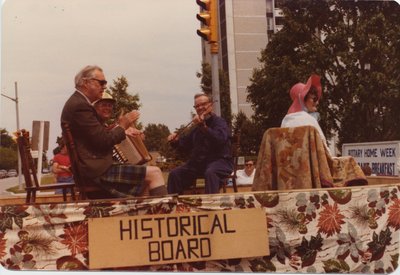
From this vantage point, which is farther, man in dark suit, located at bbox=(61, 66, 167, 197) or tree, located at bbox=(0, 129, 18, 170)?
man in dark suit, located at bbox=(61, 66, 167, 197)

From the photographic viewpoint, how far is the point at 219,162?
139 inches

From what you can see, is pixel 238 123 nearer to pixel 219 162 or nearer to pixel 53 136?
pixel 219 162

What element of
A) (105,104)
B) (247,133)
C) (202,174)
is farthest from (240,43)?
(105,104)

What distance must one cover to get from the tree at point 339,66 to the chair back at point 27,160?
5.56 feet

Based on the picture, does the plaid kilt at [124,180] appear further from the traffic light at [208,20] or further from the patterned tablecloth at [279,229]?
the traffic light at [208,20]

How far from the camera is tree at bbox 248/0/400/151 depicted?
161 inches

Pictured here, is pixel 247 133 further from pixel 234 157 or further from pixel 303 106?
pixel 303 106

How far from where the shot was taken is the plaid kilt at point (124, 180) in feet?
9.50

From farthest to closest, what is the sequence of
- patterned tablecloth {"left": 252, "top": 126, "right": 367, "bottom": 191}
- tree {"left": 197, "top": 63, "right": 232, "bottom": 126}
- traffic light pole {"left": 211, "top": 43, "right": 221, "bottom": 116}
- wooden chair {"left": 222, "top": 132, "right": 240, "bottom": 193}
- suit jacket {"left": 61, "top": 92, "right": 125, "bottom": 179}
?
wooden chair {"left": 222, "top": 132, "right": 240, "bottom": 193} → traffic light pole {"left": 211, "top": 43, "right": 221, "bottom": 116} → tree {"left": 197, "top": 63, "right": 232, "bottom": 126} → patterned tablecloth {"left": 252, "top": 126, "right": 367, "bottom": 191} → suit jacket {"left": 61, "top": 92, "right": 125, "bottom": 179}

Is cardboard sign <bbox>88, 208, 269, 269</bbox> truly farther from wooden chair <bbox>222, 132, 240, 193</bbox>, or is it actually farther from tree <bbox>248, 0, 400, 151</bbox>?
tree <bbox>248, 0, 400, 151</bbox>

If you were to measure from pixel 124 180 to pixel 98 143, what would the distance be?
0.25 meters

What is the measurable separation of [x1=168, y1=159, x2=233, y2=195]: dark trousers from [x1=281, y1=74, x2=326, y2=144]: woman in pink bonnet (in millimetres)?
491

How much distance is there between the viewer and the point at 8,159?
294 centimetres

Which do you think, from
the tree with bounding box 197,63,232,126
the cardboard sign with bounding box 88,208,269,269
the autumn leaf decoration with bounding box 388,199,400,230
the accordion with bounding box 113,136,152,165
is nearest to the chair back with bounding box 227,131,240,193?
the tree with bounding box 197,63,232,126
